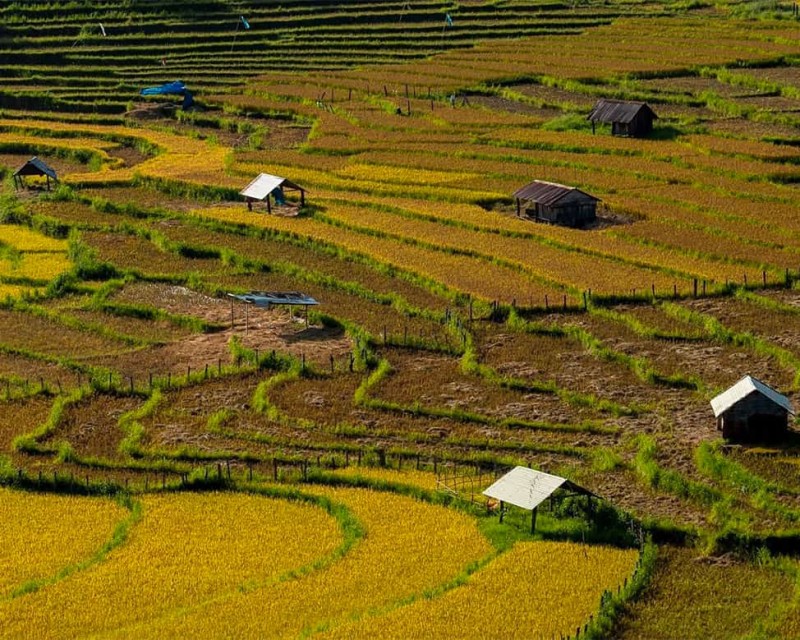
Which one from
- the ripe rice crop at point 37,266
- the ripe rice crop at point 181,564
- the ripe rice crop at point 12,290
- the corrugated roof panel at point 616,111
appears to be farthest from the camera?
the corrugated roof panel at point 616,111

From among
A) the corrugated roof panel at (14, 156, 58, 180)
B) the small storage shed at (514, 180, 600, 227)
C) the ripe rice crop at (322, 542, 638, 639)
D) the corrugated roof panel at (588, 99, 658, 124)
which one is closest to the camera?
the ripe rice crop at (322, 542, 638, 639)

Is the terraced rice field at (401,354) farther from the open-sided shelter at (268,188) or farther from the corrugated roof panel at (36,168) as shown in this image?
the corrugated roof panel at (36,168)

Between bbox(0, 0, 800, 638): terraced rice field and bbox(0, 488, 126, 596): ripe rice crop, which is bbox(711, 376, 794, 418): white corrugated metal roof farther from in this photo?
bbox(0, 488, 126, 596): ripe rice crop

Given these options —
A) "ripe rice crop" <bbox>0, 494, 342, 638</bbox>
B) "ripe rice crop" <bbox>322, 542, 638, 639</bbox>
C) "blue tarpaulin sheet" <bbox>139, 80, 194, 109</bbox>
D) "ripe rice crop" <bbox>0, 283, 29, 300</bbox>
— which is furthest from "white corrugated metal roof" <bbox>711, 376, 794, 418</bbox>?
"blue tarpaulin sheet" <bbox>139, 80, 194, 109</bbox>

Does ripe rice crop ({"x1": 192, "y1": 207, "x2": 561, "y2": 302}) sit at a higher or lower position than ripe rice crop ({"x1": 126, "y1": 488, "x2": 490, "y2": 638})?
higher

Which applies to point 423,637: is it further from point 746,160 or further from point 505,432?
point 746,160

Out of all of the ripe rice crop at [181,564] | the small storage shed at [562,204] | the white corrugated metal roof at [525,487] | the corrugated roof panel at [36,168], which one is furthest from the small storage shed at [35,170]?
the white corrugated metal roof at [525,487]

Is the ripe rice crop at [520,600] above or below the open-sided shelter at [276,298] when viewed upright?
below
